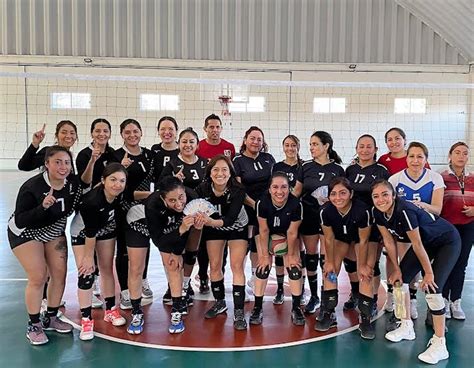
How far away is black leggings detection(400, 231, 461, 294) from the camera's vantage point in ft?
10.4

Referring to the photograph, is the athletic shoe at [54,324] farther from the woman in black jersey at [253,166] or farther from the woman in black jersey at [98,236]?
the woman in black jersey at [253,166]

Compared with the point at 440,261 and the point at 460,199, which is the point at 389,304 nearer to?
the point at 440,261

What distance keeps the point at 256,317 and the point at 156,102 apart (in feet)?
34.4

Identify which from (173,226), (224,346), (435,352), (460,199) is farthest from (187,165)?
(435,352)

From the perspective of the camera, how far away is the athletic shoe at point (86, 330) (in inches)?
132

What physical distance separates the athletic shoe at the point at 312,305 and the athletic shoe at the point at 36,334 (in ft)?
6.62

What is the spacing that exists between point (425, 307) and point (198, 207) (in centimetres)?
224

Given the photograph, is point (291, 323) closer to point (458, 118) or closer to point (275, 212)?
point (275, 212)

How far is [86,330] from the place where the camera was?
3369mm

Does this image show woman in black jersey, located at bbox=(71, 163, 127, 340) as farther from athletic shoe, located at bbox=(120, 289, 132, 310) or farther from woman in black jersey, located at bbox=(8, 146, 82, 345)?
athletic shoe, located at bbox=(120, 289, 132, 310)

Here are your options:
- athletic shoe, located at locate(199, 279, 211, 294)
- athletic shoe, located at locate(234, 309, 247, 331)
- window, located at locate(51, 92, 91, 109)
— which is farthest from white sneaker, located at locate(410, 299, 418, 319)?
window, located at locate(51, 92, 91, 109)

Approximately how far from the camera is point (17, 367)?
2.95m

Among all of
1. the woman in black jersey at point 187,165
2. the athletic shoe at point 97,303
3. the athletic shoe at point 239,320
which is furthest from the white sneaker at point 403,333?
the athletic shoe at point 97,303

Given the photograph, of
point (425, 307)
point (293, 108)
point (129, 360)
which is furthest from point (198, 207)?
point (293, 108)
